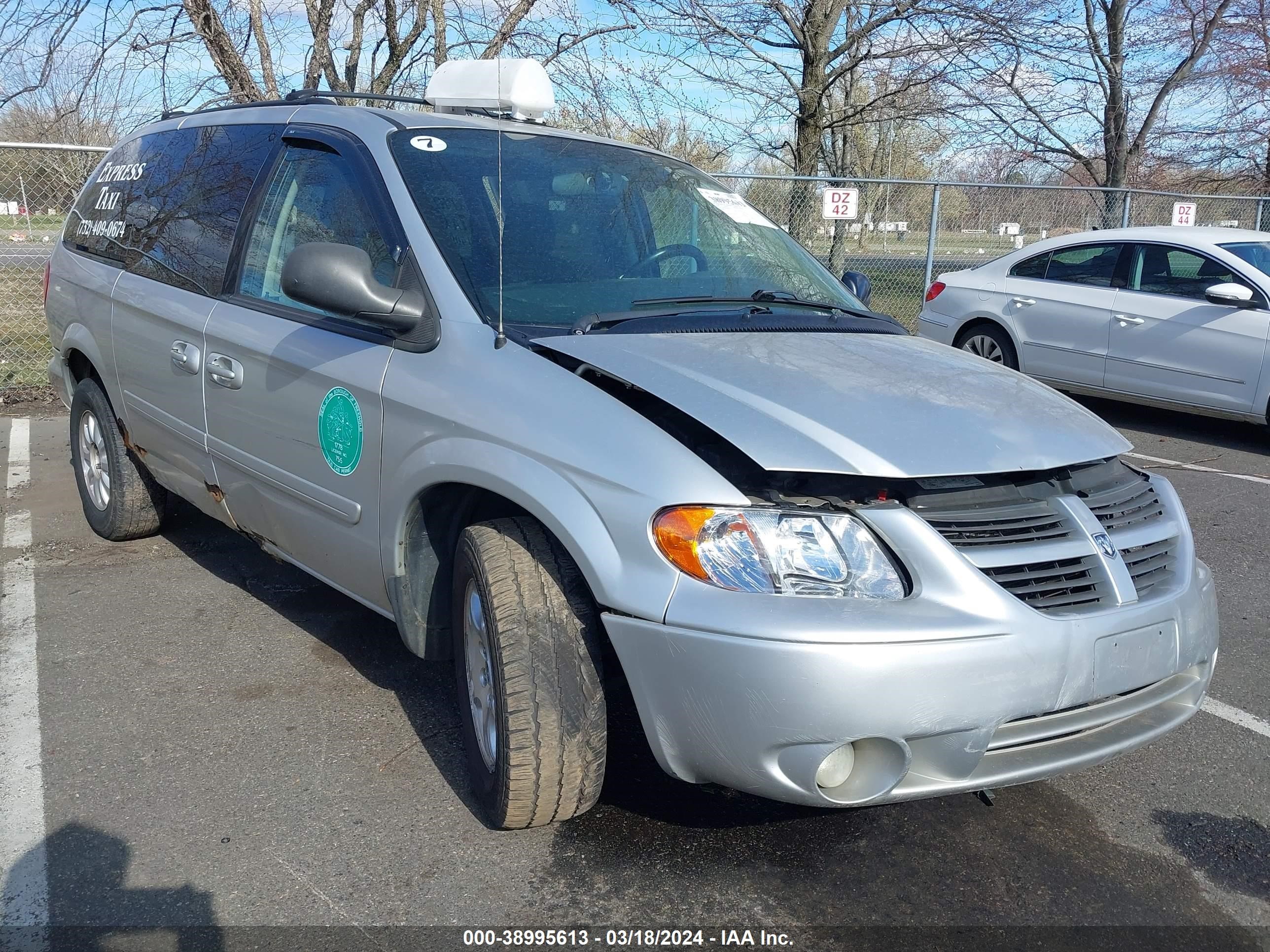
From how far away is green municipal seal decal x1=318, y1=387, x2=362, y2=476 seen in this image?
3.16m

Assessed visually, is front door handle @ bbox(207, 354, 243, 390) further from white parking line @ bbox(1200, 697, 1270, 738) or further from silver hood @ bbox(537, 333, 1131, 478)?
white parking line @ bbox(1200, 697, 1270, 738)

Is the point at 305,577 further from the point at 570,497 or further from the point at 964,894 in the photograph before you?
the point at 964,894

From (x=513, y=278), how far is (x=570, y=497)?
2.84 ft

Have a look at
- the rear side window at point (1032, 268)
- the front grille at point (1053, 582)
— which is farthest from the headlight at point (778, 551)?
the rear side window at point (1032, 268)

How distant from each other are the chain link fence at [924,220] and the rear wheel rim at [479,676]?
31.1 ft

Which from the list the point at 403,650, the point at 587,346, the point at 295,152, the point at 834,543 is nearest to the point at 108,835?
the point at 403,650

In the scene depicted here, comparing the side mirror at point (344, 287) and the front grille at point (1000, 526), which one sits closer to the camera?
the front grille at point (1000, 526)

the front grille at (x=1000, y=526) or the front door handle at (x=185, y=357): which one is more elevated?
the front door handle at (x=185, y=357)

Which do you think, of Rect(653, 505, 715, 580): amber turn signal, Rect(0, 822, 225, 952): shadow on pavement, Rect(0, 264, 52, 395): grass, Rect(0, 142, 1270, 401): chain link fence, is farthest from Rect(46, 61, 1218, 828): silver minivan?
Rect(0, 142, 1270, 401): chain link fence

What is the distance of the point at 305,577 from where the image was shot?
4.88 metres

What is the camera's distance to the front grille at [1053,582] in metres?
2.38

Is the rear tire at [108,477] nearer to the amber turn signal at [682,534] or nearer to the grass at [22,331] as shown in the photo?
the amber turn signal at [682,534]

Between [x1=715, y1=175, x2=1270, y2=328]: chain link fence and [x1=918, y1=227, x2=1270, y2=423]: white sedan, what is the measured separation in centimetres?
285

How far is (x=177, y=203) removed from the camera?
4309mm
